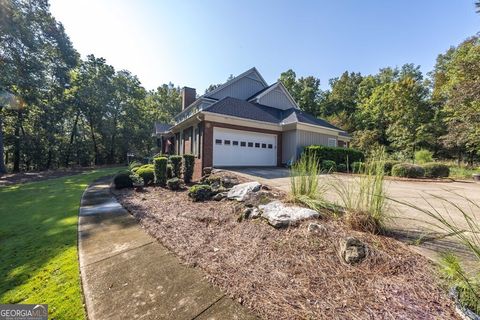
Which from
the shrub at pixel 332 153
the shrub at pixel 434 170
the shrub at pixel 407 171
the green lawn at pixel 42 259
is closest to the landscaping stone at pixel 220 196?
the green lawn at pixel 42 259

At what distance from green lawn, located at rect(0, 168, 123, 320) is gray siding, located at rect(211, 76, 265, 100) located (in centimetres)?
1350

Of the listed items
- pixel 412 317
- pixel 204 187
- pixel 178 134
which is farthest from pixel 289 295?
pixel 178 134

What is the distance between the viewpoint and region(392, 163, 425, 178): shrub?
404 inches

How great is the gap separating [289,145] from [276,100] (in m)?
5.88

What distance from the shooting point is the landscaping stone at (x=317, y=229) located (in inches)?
126

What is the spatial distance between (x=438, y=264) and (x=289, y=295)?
5.92 feet

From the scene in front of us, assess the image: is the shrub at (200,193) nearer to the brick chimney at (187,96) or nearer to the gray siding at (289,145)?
the gray siding at (289,145)

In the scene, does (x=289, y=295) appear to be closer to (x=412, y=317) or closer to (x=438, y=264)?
(x=412, y=317)

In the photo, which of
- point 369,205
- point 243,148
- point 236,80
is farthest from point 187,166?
point 236,80

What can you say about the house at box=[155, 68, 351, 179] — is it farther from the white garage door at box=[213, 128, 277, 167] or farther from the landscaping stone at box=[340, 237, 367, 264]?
the landscaping stone at box=[340, 237, 367, 264]

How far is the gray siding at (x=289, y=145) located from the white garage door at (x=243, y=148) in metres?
0.62

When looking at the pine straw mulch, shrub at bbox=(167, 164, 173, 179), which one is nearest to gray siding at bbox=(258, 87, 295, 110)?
shrub at bbox=(167, 164, 173, 179)

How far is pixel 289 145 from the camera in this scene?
13297 millimetres

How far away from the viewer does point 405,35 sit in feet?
32.5
